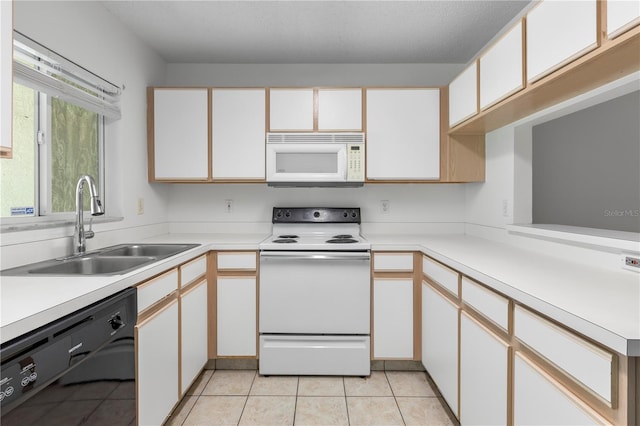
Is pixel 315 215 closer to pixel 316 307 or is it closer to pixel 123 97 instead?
pixel 316 307

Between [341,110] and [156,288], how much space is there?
176 cm

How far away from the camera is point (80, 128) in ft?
6.82

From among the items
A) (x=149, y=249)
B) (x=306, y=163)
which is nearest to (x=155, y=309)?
(x=149, y=249)

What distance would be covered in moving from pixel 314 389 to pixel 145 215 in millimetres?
1735

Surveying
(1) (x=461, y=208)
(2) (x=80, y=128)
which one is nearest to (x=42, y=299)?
(2) (x=80, y=128)

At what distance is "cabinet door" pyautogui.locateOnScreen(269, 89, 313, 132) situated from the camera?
2562 millimetres

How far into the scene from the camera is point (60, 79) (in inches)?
67.5

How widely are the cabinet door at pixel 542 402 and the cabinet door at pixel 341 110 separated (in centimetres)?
188

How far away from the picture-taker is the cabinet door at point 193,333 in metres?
1.89

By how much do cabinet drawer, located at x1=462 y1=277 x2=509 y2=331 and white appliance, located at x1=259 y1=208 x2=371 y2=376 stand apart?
0.79 m

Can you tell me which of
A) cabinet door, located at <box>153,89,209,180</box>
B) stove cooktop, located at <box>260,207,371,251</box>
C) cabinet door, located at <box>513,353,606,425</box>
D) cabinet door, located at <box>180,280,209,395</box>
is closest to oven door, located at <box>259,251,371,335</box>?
cabinet door, located at <box>180,280,209,395</box>

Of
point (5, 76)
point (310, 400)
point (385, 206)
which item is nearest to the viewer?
point (5, 76)

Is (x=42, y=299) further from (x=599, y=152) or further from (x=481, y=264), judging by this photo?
(x=599, y=152)

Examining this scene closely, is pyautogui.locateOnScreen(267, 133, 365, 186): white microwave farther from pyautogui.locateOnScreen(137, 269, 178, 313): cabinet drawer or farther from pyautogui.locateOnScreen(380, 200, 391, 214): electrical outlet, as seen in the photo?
pyautogui.locateOnScreen(137, 269, 178, 313): cabinet drawer
